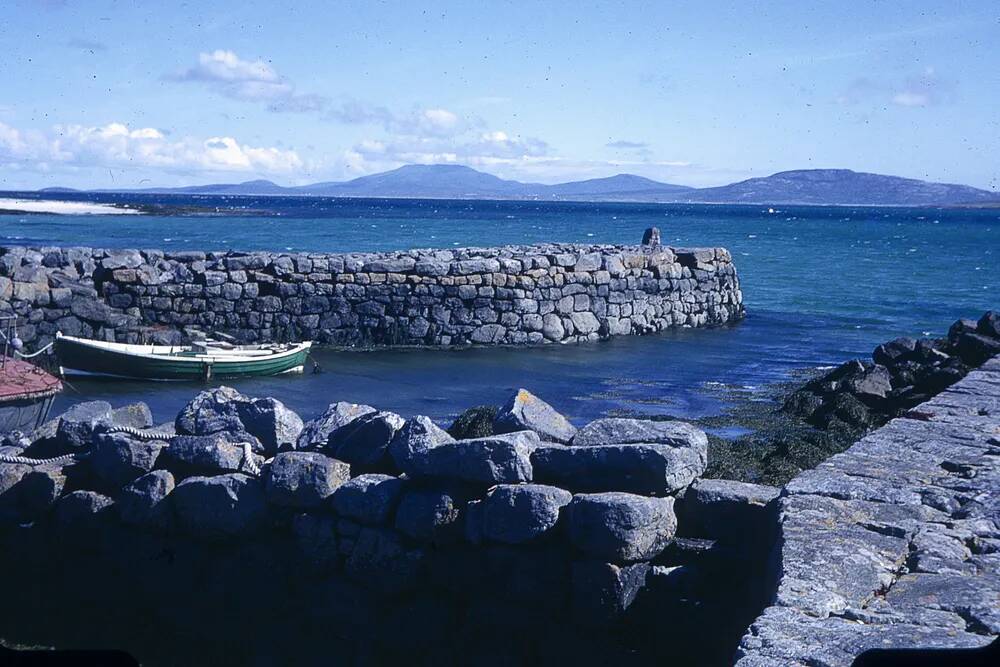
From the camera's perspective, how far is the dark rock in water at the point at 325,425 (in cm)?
651

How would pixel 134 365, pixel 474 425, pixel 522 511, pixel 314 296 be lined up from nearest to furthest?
pixel 522 511 < pixel 474 425 < pixel 134 365 < pixel 314 296

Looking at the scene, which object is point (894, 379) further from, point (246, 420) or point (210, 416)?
point (210, 416)

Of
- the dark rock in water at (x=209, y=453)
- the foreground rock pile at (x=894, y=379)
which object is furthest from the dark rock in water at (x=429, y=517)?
the foreground rock pile at (x=894, y=379)

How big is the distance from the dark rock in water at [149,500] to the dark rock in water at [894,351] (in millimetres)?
11584

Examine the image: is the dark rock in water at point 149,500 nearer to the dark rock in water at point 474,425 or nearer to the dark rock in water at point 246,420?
the dark rock in water at point 246,420

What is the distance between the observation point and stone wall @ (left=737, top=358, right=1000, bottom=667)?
12.6 feet

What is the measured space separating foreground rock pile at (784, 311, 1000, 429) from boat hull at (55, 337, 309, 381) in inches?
350

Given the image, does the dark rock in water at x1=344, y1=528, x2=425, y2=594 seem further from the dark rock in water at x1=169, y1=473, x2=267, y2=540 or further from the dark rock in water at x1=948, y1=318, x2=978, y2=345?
the dark rock in water at x1=948, y1=318, x2=978, y2=345

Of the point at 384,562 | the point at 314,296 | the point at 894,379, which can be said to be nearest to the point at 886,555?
the point at 384,562

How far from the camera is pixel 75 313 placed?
758 inches

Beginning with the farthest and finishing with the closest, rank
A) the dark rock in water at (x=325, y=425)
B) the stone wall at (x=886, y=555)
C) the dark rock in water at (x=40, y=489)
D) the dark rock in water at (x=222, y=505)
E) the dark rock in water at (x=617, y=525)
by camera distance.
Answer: the dark rock in water at (x=40, y=489) < the dark rock in water at (x=325, y=425) < the dark rock in water at (x=222, y=505) < the dark rock in water at (x=617, y=525) < the stone wall at (x=886, y=555)

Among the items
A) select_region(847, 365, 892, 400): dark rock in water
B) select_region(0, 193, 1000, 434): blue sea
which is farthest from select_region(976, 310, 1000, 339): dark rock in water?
select_region(0, 193, 1000, 434): blue sea

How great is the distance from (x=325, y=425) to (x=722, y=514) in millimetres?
2586

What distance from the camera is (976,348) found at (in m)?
13.9
